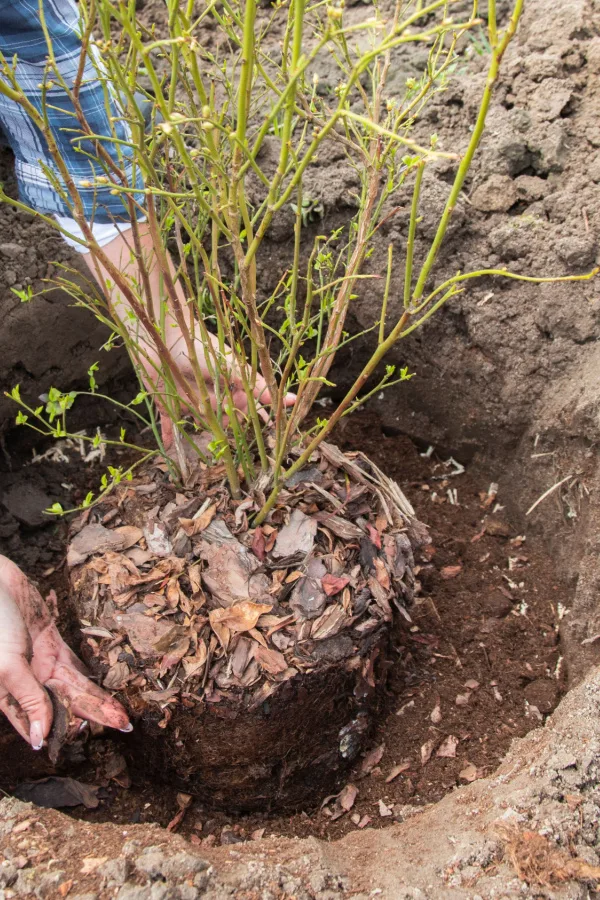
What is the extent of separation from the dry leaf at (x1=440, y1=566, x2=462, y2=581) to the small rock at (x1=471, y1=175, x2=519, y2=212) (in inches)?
43.5

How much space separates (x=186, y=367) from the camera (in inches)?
81.0

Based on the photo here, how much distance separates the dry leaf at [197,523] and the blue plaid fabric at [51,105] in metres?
0.74

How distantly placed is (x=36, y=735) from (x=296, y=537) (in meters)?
0.74

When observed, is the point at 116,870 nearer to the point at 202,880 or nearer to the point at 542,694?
the point at 202,880

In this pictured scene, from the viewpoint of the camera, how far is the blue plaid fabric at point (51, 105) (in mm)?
1690

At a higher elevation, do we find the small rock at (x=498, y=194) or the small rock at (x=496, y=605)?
the small rock at (x=498, y=194)

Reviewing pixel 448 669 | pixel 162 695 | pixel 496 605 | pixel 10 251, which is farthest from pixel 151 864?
pixel 10 251

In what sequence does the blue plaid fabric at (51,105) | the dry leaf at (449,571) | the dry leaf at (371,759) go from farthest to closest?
the dry leaf at (449,571) < the dry leaf at (371,759) < the blue plaid fabric at (51,105)

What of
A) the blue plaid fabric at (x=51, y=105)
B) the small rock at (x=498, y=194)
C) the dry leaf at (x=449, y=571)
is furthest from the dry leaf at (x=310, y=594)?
the small rock at (x=498, y=194)

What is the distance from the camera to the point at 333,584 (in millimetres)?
1739

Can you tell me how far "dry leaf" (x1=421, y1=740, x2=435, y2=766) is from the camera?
1789mm

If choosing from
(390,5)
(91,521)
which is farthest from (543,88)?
(91,521)

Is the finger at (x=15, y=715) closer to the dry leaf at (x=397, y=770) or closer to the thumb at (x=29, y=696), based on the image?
the thumb at (x=29, y=696)

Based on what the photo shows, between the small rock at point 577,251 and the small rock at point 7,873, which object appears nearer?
the small rock at point 7,873
